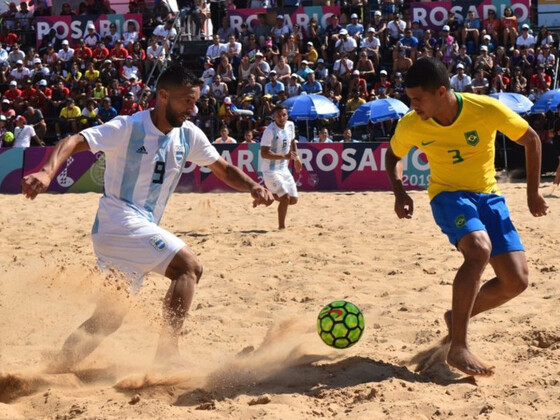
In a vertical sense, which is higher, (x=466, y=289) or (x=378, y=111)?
(x=466, y=289)

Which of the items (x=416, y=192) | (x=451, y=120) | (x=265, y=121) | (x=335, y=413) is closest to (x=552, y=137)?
(x=416, y=192)

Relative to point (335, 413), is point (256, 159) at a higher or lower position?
lower

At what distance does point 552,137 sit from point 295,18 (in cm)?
767

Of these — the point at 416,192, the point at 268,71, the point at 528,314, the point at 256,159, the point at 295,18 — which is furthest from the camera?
the point at 295,18

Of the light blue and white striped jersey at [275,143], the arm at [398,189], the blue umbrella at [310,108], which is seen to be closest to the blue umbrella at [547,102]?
the blue umbrella at [310,108]

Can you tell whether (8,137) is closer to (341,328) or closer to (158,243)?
(158,243)

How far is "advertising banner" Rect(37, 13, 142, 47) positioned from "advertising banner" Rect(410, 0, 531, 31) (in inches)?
294

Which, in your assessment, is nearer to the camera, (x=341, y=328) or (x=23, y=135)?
(x=341, y=328)

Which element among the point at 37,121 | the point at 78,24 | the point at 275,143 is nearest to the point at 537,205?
the point at 275,143

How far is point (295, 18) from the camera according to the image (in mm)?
→ 22953

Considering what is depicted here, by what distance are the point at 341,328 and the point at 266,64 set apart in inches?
655

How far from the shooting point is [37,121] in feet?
68.1

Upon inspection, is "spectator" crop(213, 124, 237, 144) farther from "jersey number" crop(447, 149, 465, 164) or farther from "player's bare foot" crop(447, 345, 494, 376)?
"player's bare foot" crop(447, 345, 494, 376)

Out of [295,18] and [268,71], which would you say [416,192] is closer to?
[268,71]
